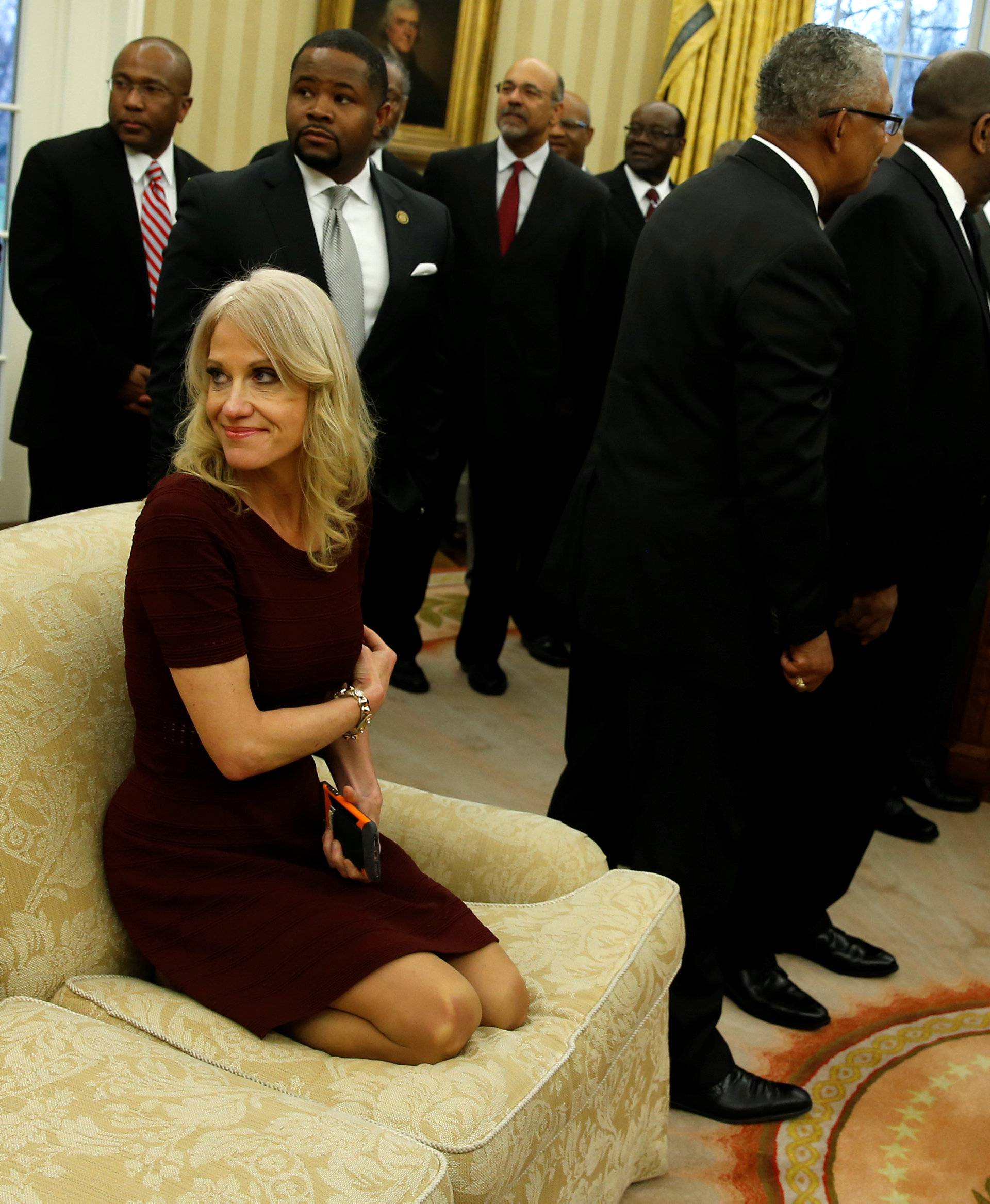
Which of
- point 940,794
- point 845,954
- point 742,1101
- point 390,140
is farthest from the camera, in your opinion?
point 390,140

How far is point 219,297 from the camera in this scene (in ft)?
6.12

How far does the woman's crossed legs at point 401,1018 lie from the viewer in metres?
1.68

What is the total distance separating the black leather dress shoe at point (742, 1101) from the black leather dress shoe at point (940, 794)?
5.90ft

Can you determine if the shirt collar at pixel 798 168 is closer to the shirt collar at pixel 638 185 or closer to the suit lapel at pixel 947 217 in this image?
the suit lapel at pixel 947 217

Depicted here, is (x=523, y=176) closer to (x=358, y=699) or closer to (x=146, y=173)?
(x=146, y=173)

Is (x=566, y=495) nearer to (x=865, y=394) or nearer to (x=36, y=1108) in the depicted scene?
(x=865, y=394)

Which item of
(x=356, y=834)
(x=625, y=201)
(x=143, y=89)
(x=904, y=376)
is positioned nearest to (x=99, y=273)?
(x=143, y=89)

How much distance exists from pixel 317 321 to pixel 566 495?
2.98 metres

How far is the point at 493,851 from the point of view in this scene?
218cm

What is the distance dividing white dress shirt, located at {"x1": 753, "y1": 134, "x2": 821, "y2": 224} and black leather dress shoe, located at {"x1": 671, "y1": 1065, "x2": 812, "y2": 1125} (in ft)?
5.10

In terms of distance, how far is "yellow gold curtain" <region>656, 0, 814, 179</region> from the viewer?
6.11 metres

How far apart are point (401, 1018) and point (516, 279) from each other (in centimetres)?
311

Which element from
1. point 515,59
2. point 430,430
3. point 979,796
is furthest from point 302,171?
point 515,59

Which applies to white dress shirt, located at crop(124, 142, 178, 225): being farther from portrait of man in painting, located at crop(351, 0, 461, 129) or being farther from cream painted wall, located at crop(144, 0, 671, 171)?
portrait of man in painting, located at crop(351, 0, 461, 129)
